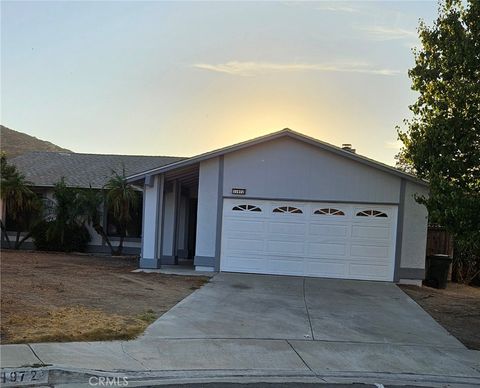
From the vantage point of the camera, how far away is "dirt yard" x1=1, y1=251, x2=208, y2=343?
26.4 feet

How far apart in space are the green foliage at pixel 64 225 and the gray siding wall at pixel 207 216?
20.9 feet

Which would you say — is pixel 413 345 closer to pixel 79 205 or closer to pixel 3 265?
pixel 3 265

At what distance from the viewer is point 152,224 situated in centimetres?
1700

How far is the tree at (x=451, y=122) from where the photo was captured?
412 inches

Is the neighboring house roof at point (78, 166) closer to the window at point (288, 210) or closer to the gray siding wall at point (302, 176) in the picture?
the gray siding wall at point (302, 176)

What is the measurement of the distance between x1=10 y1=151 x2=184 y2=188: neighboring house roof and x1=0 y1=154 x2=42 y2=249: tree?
1123 millimetres

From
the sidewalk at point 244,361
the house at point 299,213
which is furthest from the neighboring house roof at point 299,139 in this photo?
the sidewalk at point 244,361

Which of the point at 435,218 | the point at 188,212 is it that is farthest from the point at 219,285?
the point at 188,212

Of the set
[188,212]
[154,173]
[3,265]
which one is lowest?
[3,265]

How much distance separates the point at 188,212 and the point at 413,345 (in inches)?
584

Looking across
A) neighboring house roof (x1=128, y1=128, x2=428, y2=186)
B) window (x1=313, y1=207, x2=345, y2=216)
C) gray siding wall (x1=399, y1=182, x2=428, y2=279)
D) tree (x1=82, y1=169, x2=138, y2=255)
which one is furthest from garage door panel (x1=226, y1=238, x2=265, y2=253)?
tree (x1=82, y1=169, x2=138, y2=255)

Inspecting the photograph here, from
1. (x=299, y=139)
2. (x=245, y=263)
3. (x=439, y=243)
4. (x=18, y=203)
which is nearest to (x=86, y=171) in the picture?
(x=18, y=203)

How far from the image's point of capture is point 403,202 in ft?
53.0

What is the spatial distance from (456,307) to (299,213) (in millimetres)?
5435
